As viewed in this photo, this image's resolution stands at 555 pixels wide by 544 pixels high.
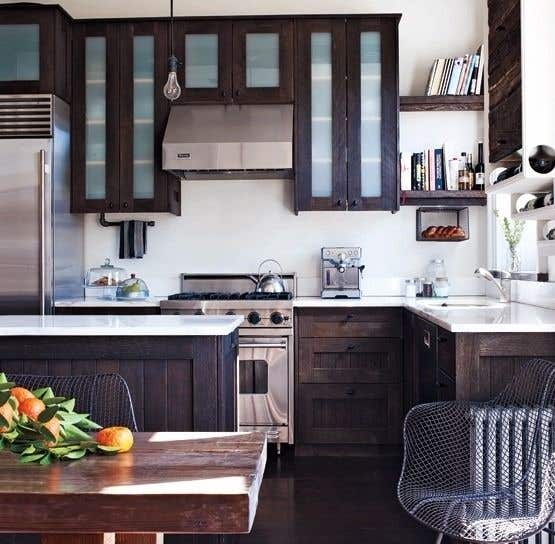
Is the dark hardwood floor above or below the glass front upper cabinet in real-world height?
below

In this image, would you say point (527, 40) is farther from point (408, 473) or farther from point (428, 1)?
point (428, 1)

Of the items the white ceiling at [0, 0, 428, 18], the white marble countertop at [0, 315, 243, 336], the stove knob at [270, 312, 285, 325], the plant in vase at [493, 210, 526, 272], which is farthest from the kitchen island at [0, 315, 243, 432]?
the white ceiling at [0, 0, 428, 18]

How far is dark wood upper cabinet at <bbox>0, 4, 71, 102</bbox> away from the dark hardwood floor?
8.74ft

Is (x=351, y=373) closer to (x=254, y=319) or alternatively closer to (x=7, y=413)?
(x=254, y=319)

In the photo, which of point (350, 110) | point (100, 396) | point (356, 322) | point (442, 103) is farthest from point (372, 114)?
point (100, 396)

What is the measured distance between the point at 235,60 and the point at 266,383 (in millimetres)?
2020

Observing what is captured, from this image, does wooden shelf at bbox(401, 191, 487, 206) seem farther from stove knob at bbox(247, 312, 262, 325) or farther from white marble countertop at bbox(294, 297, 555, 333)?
stove knob at bbox(247, 312, 262, 325)

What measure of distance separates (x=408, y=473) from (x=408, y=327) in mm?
1922

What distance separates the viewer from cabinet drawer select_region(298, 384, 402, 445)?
4426mm

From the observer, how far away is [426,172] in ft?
15.8

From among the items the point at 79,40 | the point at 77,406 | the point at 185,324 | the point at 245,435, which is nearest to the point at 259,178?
the point at 79,40

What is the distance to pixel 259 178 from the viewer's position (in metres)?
5.05

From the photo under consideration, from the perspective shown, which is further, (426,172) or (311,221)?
(311,221)

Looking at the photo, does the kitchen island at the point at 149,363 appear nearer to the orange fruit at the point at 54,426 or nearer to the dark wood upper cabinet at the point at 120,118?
the orange fruit at the point at 54,426
